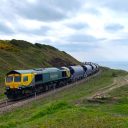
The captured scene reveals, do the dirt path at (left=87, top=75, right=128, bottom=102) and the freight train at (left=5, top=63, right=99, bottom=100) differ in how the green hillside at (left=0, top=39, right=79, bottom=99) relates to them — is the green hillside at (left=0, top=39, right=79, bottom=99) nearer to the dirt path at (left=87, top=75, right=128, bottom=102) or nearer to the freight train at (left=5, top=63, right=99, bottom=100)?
the freight train at (left=5, top=63, right=99, bottom=100)

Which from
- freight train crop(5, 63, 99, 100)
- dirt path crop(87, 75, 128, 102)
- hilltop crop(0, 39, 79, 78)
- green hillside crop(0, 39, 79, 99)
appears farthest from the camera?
hilltop crop(0, 39, 79, 78)

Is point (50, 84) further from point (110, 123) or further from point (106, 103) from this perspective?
point (110, 123)

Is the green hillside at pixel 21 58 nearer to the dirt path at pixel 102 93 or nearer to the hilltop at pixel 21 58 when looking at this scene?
the hilltop at pixel 21 58

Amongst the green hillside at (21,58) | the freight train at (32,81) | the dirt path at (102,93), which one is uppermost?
the green hillside at (21,58)

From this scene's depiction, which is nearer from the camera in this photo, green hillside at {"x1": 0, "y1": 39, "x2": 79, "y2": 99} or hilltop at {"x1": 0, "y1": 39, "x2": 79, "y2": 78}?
green hillside at {"x1": 0, "y1": 39, "x2": 79, "y2": 99}

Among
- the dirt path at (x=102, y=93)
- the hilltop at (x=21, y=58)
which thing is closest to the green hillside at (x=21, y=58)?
the hilltop at (x=21, y=58)

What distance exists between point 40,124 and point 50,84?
39103 mm

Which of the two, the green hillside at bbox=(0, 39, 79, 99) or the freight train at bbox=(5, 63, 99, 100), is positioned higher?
the green hillside at bbox=(0, 39, 79, 99)

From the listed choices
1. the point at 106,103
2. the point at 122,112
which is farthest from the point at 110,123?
the point at 106,103

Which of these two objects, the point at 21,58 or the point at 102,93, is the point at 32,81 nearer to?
the point at 102,93

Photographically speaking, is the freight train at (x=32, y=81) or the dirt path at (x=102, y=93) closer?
the dirt path at (x=102, y=93)

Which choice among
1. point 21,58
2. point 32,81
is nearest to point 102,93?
A: point 32,81

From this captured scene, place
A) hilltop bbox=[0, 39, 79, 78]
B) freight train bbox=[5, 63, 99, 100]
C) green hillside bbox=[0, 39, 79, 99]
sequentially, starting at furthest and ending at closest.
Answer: hilltop bbox=[0, 39, 79, 78]
green hillside bbox=[0, 39, 79, 99]
freight train bbox=[5, 63, 99, 100]

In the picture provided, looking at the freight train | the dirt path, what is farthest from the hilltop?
the dirt path
